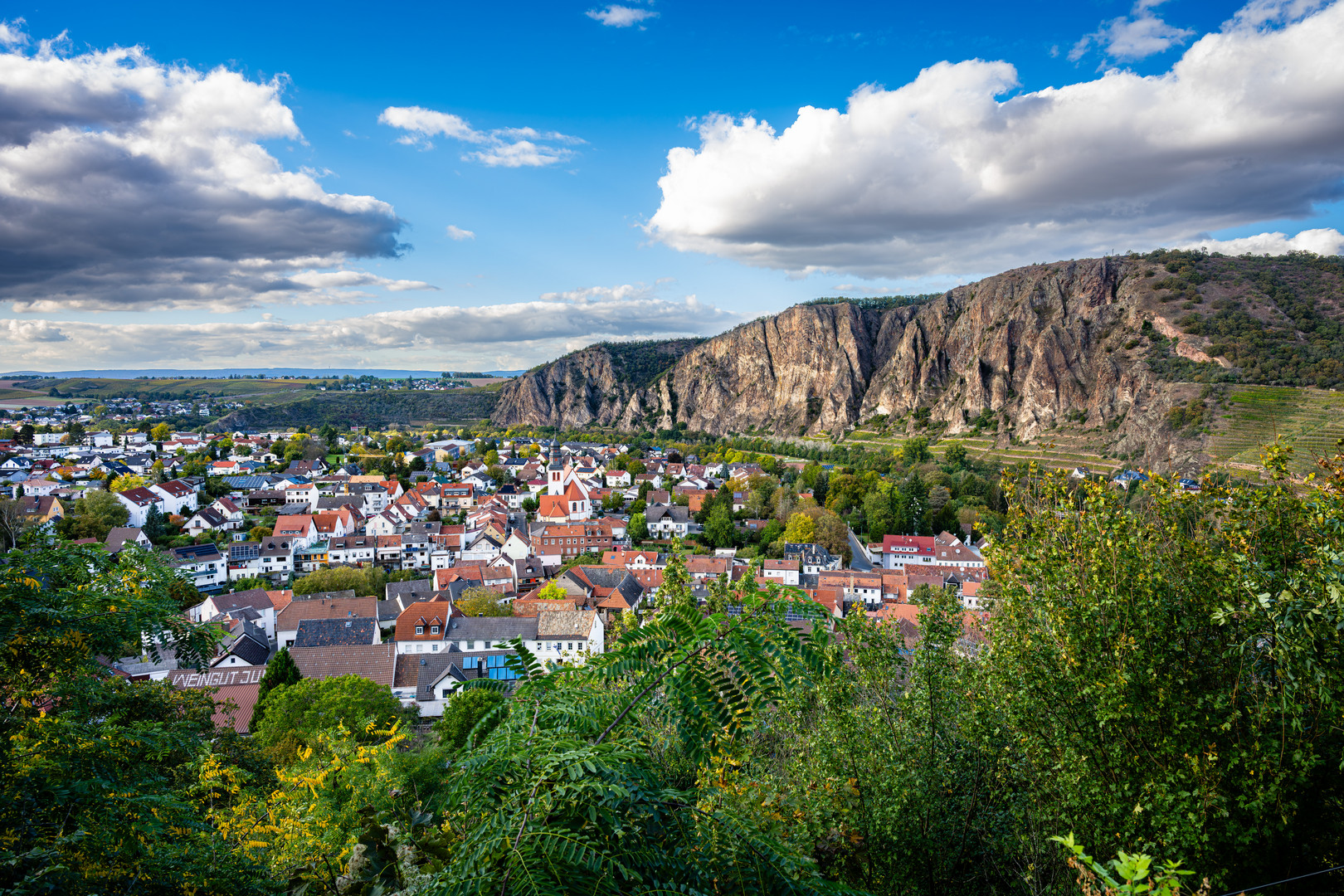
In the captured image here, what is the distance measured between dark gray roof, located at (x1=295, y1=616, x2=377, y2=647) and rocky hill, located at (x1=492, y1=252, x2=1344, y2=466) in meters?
62.1

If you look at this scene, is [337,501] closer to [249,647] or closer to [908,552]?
[249,647]

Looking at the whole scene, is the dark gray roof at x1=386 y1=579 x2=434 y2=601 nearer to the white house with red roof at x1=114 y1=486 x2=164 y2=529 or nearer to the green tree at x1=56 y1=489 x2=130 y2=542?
the green tree at x1=56 y1=489 x2=130 y2=542

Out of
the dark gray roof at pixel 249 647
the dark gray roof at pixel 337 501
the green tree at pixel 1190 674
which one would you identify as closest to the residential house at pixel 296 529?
the dark gray roof at pixel 337 501

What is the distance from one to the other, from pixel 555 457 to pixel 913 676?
112 meters

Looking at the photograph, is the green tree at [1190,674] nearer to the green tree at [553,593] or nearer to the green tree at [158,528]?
the green tree at [553,593]

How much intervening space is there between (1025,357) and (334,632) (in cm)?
13802

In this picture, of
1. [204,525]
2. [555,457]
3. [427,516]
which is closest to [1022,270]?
[555,457]

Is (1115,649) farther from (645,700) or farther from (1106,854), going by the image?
(645,700)

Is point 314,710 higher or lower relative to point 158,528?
higher

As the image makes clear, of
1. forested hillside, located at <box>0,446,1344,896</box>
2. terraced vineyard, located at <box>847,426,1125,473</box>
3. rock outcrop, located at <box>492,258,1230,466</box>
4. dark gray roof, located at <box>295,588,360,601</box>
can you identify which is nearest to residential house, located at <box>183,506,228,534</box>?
dark gray roof, located at <box>295,588,360,601</box>

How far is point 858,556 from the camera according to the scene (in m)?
56.4

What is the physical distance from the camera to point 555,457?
116562mm

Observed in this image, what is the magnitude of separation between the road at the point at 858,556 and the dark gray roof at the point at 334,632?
121 feet

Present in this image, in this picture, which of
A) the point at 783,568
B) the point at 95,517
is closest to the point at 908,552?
the point at 783,568
